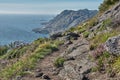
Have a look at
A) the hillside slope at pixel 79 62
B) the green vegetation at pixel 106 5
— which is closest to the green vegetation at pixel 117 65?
the hillside slope at pixel 79 62

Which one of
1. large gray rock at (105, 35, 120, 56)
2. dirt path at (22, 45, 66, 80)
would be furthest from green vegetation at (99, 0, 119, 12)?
large gray rock at (105, 35, 120, 56)

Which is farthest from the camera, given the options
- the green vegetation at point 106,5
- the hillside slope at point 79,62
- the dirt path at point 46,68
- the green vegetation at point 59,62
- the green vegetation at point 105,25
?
the green vegetation at point 106,5

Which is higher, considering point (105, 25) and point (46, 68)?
point (105, 25)

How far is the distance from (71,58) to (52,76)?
8.22ft

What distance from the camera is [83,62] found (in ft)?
66.6

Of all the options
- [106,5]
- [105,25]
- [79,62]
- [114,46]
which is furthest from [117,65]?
[106,5]

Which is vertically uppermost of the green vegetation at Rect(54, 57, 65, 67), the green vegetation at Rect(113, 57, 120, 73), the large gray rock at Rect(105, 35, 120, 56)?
the large gray rock at Rect(105, 35, 120, 56)

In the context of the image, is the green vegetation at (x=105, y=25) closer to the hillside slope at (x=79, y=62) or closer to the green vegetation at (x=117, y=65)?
the hillside slope at (x=79, y=62)

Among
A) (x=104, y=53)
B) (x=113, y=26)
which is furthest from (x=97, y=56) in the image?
(x=113, y=26)

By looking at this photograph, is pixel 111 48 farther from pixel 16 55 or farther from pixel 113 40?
pixel 16 55

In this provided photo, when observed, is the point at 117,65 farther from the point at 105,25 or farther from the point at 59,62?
the point at 105,25

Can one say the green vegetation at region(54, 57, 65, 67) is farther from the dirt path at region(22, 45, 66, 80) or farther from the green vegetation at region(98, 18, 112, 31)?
the green vegetation at region(98, 18, 112, 31)

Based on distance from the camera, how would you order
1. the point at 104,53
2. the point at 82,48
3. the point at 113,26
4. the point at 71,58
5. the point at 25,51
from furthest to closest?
the point at 25,51
the point at 113,26
the point at 82,48
the point at 71,58
the point at 104,53

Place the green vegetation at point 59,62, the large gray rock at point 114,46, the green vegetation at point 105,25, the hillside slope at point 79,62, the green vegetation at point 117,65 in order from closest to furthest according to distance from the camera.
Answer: the green vegetation at point 117,65 < the hillside slope at point 79,62 < the large gray rock at point 114,46 < the green vegetation at point 59,62 < the green vegetation at point 105,25
